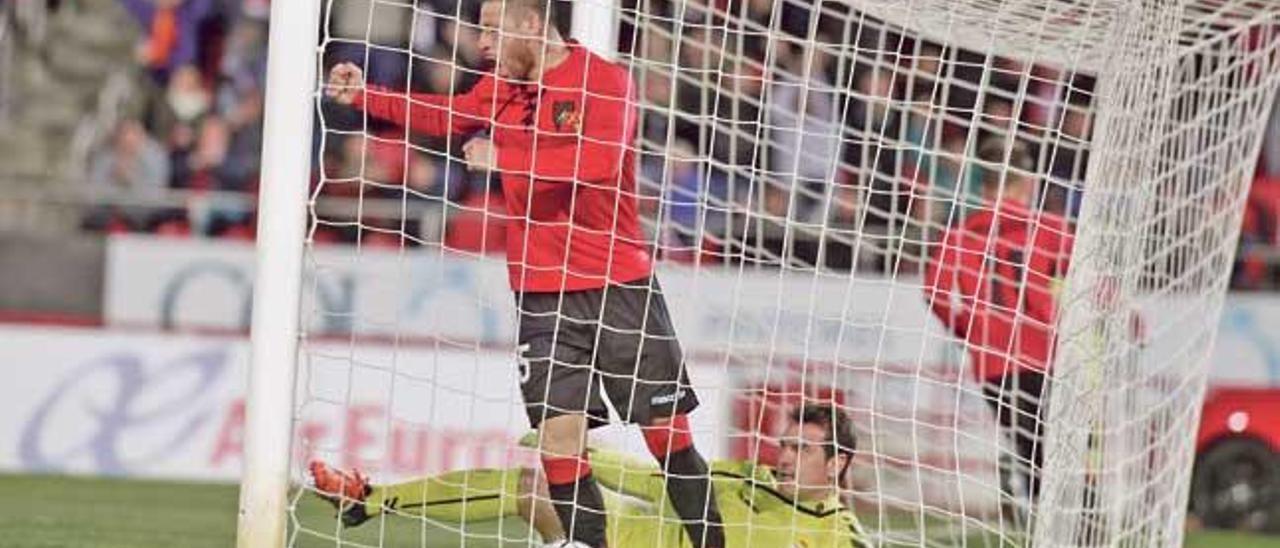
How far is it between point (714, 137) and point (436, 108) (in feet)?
5.67

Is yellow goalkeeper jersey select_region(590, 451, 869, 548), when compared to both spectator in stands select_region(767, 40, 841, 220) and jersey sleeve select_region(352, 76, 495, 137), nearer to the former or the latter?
jersey sleeve select_region(352, 76, 495, 137)

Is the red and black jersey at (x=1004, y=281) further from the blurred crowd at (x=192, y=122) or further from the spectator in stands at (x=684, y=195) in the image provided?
the blurred crowd at (x=192, y=122)

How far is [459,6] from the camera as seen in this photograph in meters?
7.99

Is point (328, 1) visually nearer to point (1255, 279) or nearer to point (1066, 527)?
point (1066, 527)

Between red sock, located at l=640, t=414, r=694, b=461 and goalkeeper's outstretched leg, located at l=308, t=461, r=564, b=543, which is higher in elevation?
red sock, located at l=640, t=414, r=694, b=461

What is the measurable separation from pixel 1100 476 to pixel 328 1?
2.64m

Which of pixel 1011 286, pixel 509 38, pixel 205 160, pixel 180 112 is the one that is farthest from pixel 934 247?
pixel 180 112

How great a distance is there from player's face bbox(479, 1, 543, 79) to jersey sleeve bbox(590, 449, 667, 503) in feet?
3.92

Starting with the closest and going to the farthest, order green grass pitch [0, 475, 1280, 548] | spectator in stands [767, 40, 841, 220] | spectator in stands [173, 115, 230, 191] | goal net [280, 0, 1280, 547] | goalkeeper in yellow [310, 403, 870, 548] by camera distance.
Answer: goal net [280, 0, 1280, 547] < goalkeeper in yellow [310, 403, 870, 548] < green grass pitch [0, 475, 1280, 548] < spectator in stands [767, 40, 841, 220] < spectator in stands [173, 115, 230, 191]

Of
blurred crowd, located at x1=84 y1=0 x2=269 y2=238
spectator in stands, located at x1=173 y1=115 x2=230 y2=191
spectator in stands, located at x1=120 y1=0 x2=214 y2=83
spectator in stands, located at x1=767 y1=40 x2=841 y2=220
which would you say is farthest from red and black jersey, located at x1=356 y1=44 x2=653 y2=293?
spectator in stands, located at x1=120 y1=0 x2=214 y2=83

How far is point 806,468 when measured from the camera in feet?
26.3

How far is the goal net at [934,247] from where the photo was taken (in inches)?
308

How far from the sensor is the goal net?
7.83 meters

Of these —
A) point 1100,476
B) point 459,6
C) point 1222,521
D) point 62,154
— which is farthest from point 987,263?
point 62,154
